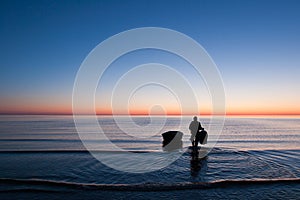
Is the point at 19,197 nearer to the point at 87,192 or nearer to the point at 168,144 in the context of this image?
the point at 87,192

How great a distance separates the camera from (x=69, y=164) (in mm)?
16609

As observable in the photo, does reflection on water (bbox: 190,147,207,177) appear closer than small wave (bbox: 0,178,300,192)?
No

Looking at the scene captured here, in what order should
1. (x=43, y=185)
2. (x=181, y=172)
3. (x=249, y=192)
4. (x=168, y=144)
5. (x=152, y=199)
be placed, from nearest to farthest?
1. (x=152, y=199)
2. (x=249, y=192)
3. (x=43, y=185)
4. (x=181, y=172)
5. (x=168, y=144)

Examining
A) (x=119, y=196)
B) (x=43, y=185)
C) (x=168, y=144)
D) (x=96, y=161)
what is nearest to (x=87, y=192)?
(x=119, y=196)

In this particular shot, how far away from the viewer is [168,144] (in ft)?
82.5

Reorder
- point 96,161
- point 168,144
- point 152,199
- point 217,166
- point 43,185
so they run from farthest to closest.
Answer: point 168,144, point 96,161, point 217,166, point 43,185, point 152,199

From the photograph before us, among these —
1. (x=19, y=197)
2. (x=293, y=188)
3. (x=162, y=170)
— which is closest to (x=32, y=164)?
(x=19, y=197)

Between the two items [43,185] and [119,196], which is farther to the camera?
[43,185]

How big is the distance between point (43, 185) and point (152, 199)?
5.89m

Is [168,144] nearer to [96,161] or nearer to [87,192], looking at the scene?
[96,161]

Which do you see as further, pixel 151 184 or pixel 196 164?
pixel 196 164

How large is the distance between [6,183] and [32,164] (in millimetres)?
4832

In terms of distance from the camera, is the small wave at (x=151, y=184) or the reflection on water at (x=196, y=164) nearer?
the small wave at (x=151, y=184)

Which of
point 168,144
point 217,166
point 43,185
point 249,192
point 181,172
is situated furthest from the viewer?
point 168,144
